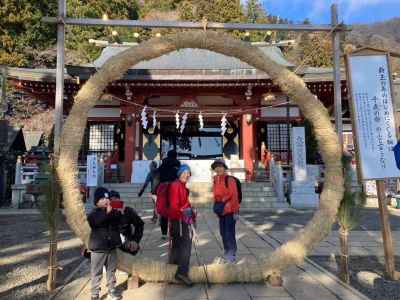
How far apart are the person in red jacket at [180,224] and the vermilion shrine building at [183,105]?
1073 cm

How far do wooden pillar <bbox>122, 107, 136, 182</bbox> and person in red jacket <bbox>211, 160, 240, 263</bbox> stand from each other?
35.6ft

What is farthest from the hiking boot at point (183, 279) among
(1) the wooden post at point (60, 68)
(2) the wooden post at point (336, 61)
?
(2) the wooden post at point (336, 61)

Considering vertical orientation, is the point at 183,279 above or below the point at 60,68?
below

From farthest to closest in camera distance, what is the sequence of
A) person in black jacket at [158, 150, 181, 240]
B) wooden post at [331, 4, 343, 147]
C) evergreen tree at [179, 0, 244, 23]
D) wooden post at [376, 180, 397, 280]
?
evergreen tree at [179, 0, 244, 23] < person in black jacket at [158, 150, 181, 240] < wooden post at [331, 4, 343, 147] < wooden post at [376, 180, 397, 280]

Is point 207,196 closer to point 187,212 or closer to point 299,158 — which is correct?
point 299,158

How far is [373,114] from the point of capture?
18.3ft

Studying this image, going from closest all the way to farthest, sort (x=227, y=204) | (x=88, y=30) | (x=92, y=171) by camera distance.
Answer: (x=227, y=204)
(x=92, y=171)
(x=88, y=30)

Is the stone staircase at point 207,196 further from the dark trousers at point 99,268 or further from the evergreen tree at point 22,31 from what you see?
the evergreen tree at point 22,31

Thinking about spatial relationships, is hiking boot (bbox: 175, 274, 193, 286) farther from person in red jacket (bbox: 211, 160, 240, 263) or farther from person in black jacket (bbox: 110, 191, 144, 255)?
person in red jacket (bbox: 211, 160, 240, 263)

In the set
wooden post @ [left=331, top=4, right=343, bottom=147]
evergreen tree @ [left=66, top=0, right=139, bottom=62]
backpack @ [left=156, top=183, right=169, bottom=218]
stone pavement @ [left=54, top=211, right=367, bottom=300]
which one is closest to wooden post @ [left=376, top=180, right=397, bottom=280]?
stone pavement @ [left=54, top=211, right=367, bottom=300]

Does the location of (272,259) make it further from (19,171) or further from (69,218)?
(19,171)

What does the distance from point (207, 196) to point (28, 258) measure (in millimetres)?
8595

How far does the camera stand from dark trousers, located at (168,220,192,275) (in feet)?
14.8

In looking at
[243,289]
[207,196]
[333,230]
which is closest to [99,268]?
[243,289]
